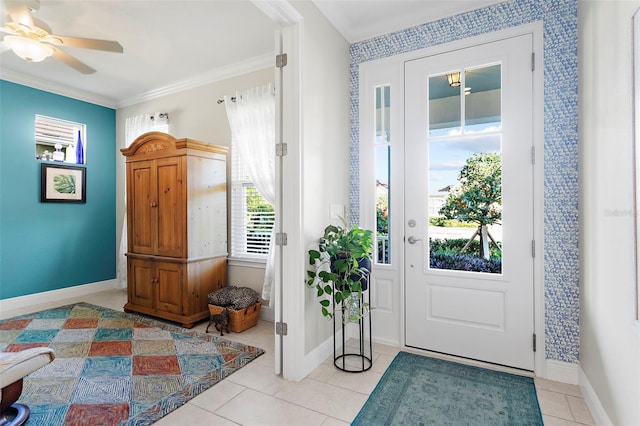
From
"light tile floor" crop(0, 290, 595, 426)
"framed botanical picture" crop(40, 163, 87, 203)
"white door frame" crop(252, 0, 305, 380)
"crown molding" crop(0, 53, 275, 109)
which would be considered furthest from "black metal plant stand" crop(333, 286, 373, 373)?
"framed botanical picture" crop(40, 163, 87, 203)

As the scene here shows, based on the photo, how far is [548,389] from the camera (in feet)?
7.12

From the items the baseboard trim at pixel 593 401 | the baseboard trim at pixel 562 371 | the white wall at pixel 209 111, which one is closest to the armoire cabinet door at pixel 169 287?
the white wall at pixel 209 111

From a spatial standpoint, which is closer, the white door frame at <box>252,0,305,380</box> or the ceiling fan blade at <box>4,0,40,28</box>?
the ceiling fan blade at <box>4,0,40,28</box>

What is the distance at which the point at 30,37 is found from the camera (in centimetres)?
239

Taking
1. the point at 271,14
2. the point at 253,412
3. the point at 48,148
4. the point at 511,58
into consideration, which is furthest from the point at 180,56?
the point at 253,412

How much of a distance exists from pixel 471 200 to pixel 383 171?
0.78 meters

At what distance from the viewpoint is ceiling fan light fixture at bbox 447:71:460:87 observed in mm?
2630

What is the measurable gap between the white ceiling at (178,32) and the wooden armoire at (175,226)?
3.02ft

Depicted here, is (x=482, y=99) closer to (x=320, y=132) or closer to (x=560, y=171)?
(x=560, y=171)

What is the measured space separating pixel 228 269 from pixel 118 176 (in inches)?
104

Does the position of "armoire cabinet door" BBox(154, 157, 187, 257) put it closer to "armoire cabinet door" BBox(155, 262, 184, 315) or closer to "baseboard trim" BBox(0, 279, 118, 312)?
"armoire cabinet door" BBox(155, 262, 184, 315)

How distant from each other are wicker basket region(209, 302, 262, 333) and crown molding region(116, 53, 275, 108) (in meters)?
2.66

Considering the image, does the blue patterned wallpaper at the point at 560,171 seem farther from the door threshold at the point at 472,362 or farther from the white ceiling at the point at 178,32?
the white ceiling at the point at 178,32

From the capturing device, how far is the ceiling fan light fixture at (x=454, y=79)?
8.63 feet
